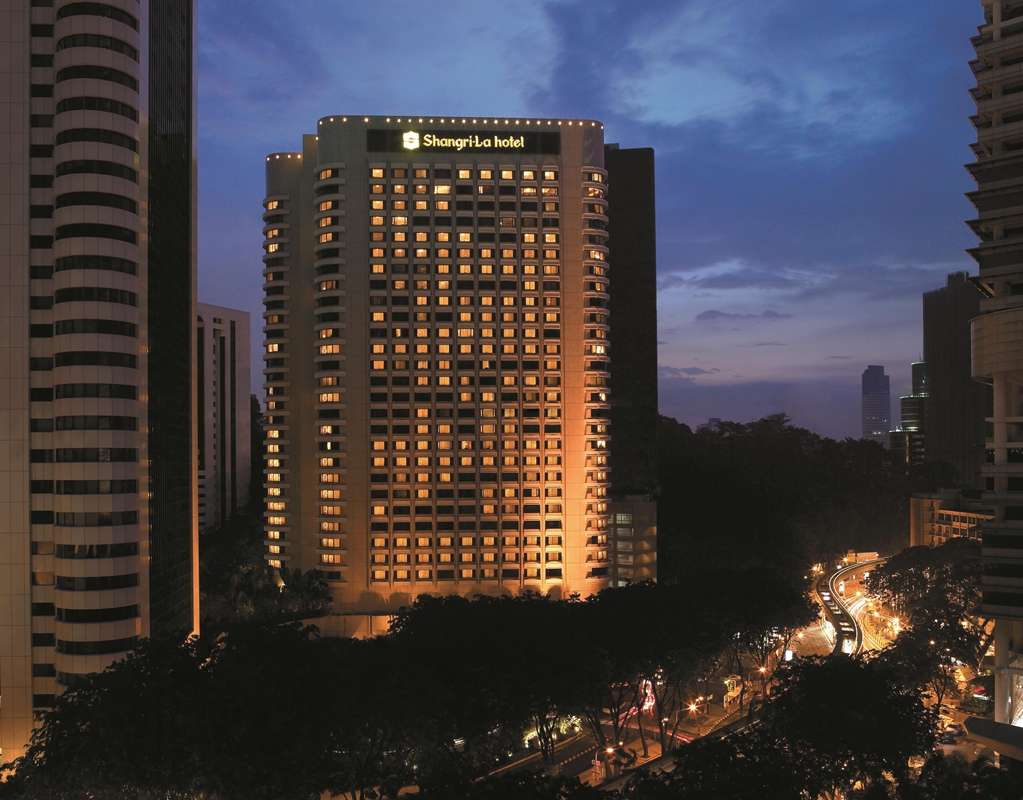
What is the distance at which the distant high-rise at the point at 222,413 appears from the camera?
502 feet

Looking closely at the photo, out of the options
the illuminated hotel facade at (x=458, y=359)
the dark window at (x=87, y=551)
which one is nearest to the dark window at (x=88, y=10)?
the dark window at (x=87, y=551)

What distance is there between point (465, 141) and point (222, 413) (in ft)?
306

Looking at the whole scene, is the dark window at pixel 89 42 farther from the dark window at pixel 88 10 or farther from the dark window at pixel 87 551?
the dark window at pixel 87 551

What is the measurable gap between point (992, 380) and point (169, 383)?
229 feet

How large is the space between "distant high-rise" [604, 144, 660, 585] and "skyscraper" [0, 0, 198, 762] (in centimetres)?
7354

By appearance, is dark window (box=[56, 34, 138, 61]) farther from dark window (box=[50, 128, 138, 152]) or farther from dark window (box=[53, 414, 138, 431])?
dark window (box=[53, 414, 138, 431])

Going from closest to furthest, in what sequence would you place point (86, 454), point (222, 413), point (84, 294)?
point (86, 454), point (84, 294), point (222, 413)

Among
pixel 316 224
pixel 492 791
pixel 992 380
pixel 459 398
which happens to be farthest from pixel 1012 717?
pixel 316 224

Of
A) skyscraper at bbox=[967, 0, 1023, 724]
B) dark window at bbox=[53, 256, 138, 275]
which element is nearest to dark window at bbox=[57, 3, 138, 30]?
dark window at bbox=[53, 256, 138, 275]

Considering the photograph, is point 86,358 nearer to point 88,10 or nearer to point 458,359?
point 88,10

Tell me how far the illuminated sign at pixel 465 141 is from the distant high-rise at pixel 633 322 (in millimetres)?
21033

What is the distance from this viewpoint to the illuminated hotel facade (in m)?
96.9

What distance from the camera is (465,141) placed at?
98.3m

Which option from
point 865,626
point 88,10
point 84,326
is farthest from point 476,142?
point 865,626
